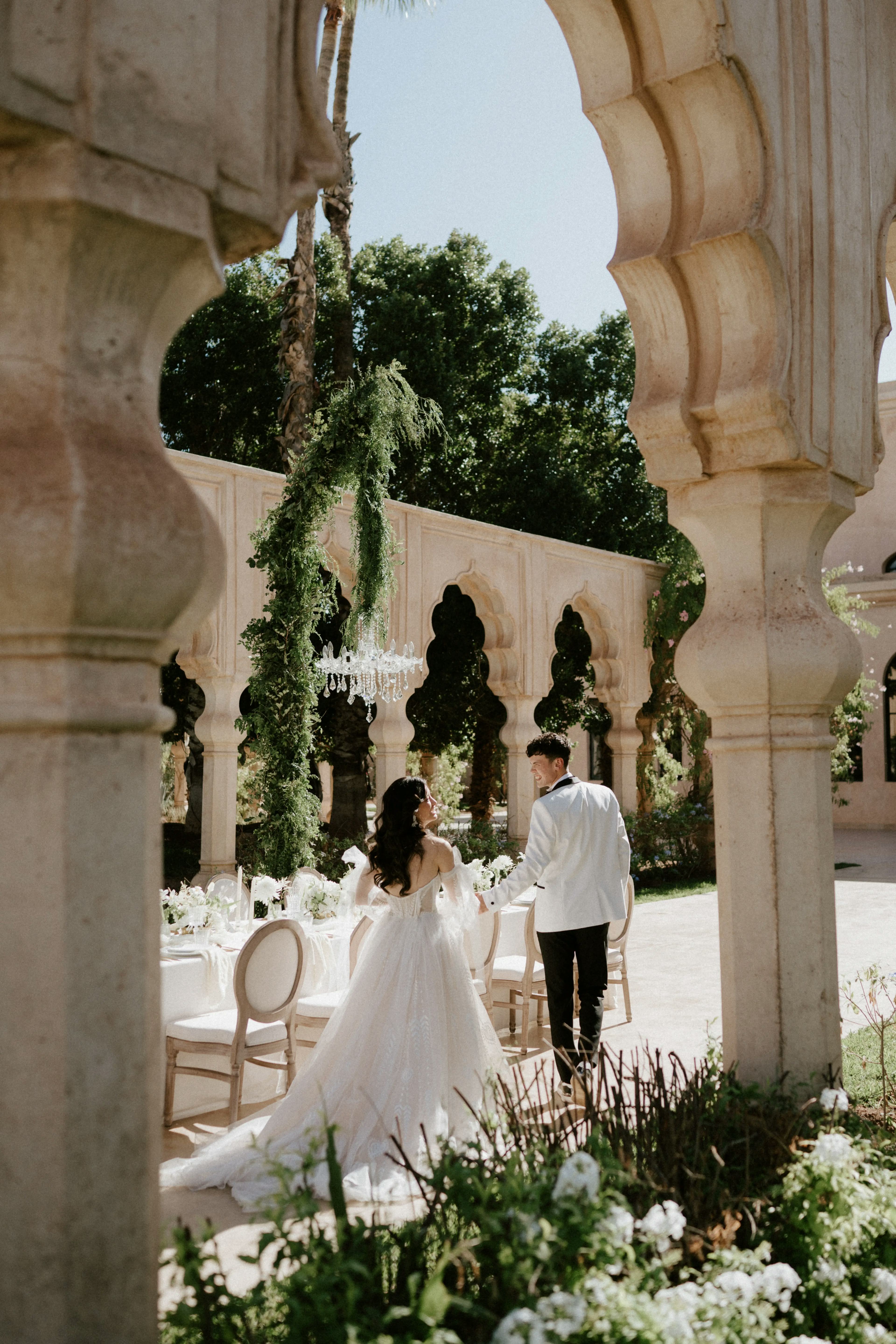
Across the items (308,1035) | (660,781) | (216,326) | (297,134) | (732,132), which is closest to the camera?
(297,134)

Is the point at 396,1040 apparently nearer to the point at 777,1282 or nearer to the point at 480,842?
the point at 777,1282

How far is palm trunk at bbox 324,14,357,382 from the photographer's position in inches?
606

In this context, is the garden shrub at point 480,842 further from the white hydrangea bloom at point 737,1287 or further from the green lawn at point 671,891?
the white hydrangea bloom at point 737,1287

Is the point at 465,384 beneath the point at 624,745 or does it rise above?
above

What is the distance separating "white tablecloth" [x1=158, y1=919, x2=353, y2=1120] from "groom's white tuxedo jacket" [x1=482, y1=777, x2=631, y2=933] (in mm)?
1257

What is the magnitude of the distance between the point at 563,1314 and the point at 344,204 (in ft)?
55.3

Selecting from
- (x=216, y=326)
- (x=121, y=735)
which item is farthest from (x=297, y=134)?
(x=216, y=326)

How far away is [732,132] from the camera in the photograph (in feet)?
11.3

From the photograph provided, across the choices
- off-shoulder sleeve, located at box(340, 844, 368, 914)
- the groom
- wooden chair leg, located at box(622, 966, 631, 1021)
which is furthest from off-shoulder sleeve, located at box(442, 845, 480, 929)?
wooden chair leg, located at box(622, 966, 631, 1021)

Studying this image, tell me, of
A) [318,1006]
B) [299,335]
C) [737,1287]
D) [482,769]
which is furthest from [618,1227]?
[482,769]

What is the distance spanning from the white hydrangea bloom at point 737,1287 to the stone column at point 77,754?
1.10m

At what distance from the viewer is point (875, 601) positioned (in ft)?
73.9

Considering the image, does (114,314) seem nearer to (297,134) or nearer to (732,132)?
(297,134)

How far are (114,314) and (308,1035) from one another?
4716mm
